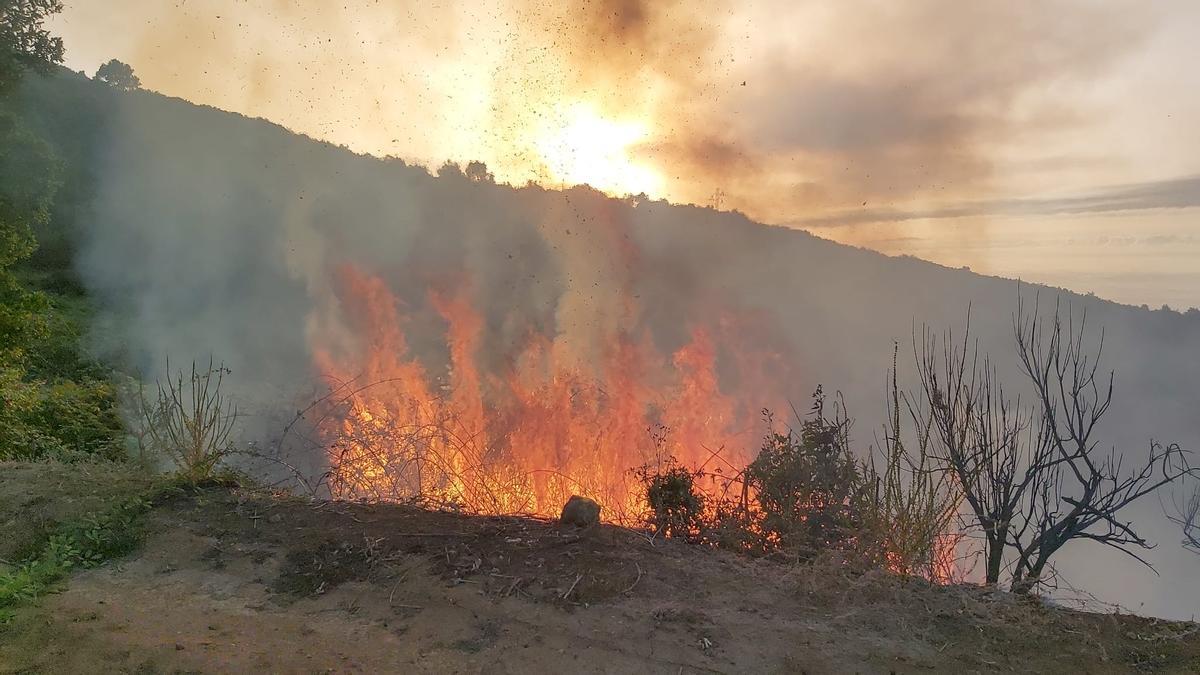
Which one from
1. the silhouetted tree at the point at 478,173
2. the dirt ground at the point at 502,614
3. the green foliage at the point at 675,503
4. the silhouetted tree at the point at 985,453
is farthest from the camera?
the silhouetted tree at the point at 478,173

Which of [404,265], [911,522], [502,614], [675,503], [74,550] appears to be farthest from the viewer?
[404,265]

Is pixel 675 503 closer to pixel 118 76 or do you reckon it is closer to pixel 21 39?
pixel 21 39

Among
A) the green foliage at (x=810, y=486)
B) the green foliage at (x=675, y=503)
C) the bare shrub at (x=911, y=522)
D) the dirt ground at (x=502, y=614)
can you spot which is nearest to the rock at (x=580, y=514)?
the dirt ground at (x=502, y=614)

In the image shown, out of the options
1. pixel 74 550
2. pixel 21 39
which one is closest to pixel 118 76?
pixel 21 39

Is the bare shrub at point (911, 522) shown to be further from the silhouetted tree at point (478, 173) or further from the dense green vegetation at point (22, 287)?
the silhouetted tree at point (478, 173)

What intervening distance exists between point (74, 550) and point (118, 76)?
39286mm

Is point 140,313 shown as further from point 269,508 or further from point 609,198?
point 269,508

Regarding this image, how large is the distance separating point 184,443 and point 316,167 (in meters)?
28.7

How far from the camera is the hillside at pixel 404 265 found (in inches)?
853

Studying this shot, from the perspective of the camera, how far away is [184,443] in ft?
18.9

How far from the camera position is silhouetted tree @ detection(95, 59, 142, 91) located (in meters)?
33.7

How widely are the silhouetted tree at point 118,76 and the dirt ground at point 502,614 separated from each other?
38311mm

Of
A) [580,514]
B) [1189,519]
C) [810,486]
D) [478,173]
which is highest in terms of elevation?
[478,173]

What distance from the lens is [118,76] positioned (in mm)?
34156
